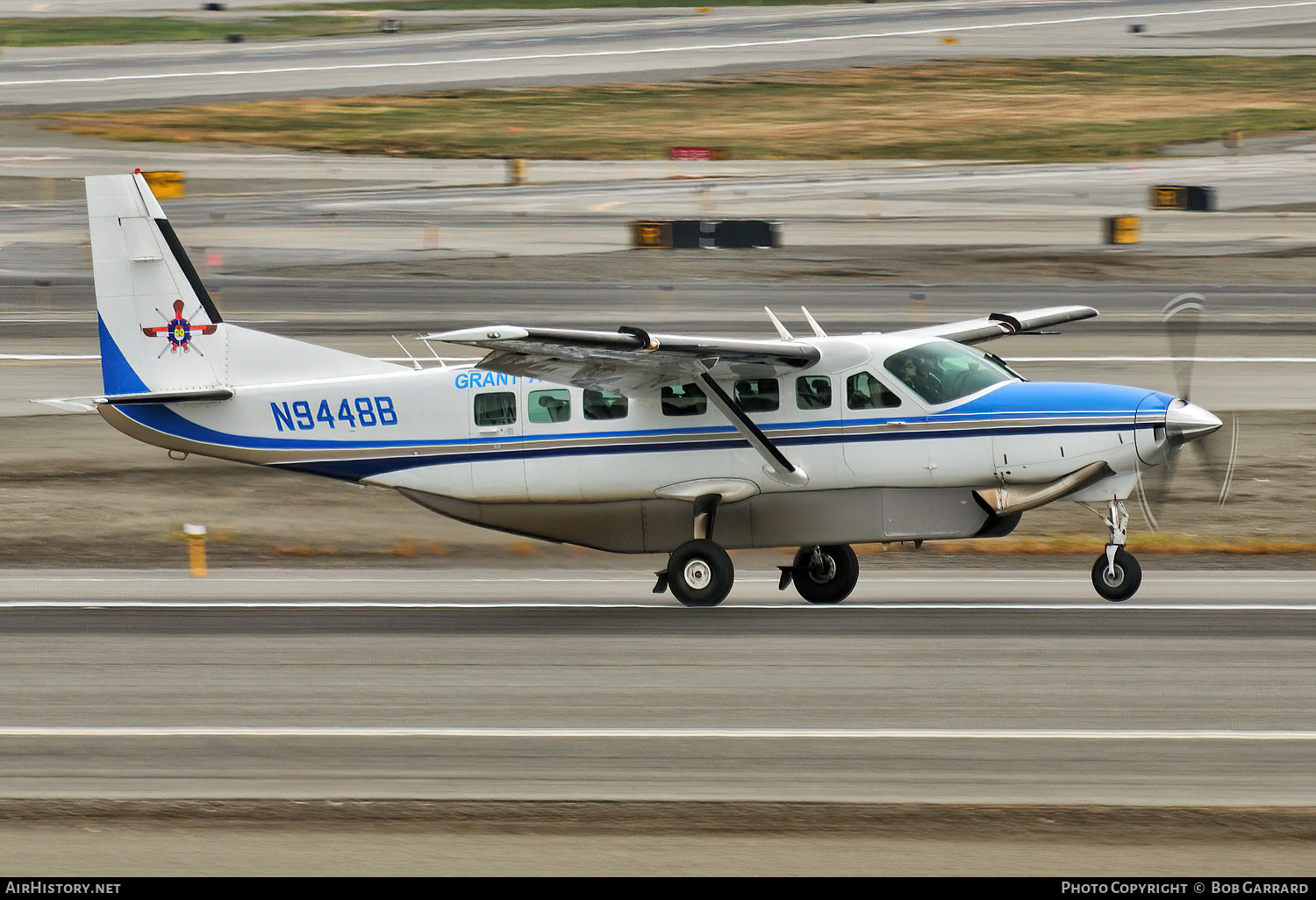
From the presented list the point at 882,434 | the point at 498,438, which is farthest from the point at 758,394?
the point at 498,438

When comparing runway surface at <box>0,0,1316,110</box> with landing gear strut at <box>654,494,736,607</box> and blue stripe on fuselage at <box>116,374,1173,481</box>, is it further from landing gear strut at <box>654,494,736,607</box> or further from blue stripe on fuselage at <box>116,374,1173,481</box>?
landing gear strut at <box>654,494,736,607</box>

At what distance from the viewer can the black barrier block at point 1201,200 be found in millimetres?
49812

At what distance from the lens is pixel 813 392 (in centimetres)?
1788

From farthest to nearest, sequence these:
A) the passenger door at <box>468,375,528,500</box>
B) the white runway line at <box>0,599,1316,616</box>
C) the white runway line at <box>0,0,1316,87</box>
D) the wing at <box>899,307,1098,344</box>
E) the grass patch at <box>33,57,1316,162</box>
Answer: the white runway line at <box>0,0,1316,87</box> → the grass patch at <box>33,57,1316,162</box> → the wing at <box>899,307,1098,344</box> → the passenger door at <box>468,375,528,500</box> → the white runway line at <box>0,599,1316,616</box>

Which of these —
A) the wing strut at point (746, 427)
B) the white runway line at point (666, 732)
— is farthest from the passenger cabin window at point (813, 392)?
the white runway line at point (666, 732)

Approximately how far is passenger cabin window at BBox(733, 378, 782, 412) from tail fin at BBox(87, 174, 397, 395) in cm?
379

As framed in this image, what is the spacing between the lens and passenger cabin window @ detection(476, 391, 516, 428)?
731 inches

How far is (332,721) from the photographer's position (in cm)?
1321

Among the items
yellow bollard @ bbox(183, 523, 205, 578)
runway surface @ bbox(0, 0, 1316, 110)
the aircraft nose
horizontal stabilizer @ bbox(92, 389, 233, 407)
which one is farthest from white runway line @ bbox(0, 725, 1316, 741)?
runway surface @ bbox(0, 0, 1316, 110)

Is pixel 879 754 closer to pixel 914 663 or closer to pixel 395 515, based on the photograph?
pixel 914 663

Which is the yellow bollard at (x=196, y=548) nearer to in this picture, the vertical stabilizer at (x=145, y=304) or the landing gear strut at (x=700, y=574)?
the vertical stabilizer at (x=145, y=304)

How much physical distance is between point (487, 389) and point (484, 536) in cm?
410

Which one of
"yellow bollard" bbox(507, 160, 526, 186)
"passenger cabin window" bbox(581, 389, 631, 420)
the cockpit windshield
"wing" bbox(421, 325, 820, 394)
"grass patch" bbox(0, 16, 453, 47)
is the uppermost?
"grass patch" bbox(0, 16, 453, 47)

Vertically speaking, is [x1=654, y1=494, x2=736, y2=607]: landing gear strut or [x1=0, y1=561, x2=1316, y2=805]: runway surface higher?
[x1=654, y1=494, x2=736, y2=607]: landing gear strut
